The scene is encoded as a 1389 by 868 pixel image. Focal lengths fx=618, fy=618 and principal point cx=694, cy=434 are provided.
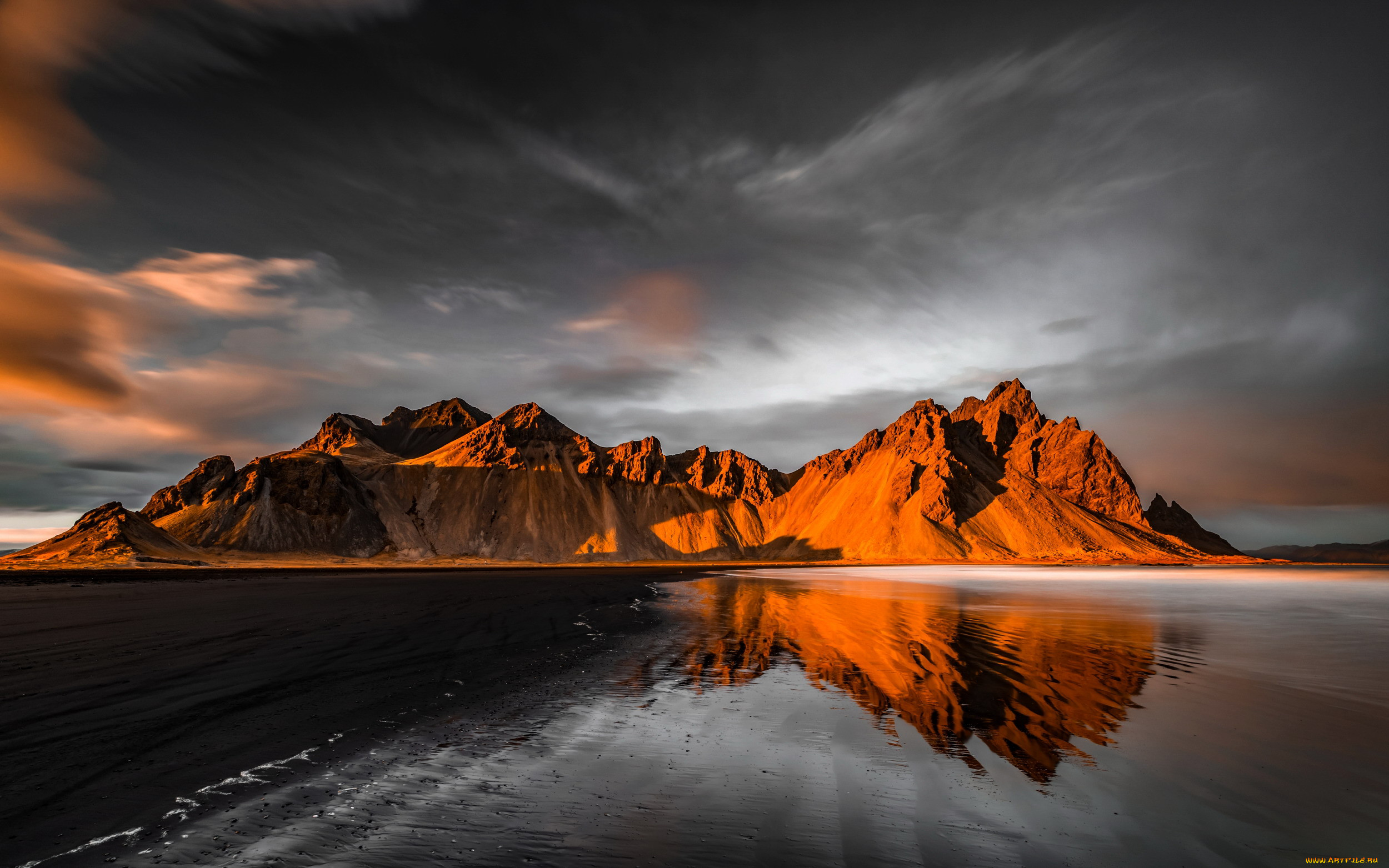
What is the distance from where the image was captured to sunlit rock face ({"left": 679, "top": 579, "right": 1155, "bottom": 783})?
11516 millimetres

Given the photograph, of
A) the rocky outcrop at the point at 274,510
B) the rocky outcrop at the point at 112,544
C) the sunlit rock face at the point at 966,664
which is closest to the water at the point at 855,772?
the sunlit rock face at the point at 966,664

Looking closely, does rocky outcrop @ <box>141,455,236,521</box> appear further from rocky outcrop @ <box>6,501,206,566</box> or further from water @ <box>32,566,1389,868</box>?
water @ <box>32,566,1389,868</box>

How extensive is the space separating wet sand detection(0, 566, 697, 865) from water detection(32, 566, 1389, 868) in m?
1.06

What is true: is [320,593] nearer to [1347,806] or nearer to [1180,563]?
[1347,806]

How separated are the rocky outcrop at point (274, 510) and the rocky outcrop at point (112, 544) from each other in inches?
661

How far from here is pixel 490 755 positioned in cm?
990

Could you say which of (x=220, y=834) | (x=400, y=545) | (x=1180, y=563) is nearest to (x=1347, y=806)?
(x=220, y=834)

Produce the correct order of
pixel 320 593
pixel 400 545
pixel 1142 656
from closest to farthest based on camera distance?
pixel 1142 656 → pixel 320 593 → pixel 400 545

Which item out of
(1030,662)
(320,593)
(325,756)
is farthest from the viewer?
(320,593)

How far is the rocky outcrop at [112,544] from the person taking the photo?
101m

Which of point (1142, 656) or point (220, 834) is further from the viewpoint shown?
point (1142, 656)

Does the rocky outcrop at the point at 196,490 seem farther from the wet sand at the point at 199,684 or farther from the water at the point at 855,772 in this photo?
the water at the point at 855,772

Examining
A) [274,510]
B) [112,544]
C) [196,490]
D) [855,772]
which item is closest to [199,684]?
[855,772]

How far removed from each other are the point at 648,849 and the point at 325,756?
630 cm
